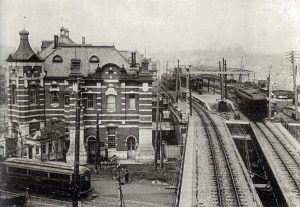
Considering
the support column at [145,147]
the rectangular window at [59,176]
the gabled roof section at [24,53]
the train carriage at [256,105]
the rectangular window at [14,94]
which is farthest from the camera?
the train carriage at [256,105]

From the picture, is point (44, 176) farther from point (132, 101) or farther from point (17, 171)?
point (132, 101)

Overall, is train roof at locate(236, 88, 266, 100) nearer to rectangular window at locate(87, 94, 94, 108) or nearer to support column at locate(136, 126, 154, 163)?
support column at locate(136, 126, 154, 163)

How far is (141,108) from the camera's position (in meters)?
42.2

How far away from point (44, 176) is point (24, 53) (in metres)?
15.4

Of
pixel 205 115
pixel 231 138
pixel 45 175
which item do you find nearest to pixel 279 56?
pixel 205 115

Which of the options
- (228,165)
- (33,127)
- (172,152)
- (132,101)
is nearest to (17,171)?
(33,127)

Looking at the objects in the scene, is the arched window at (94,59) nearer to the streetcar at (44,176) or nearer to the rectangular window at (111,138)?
the rectangular window at (111,138)

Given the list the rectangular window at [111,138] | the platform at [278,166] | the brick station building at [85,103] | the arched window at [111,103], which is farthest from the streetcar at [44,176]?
the platform at [278,166]

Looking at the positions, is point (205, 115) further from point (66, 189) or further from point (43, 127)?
point (66, 189)

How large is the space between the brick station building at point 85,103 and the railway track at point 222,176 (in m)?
7.42

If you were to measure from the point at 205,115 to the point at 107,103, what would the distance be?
15807 millimetres

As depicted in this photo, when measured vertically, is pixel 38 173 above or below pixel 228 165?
below

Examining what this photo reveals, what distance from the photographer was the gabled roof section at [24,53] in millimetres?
40750

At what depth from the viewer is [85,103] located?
41.9 meters
